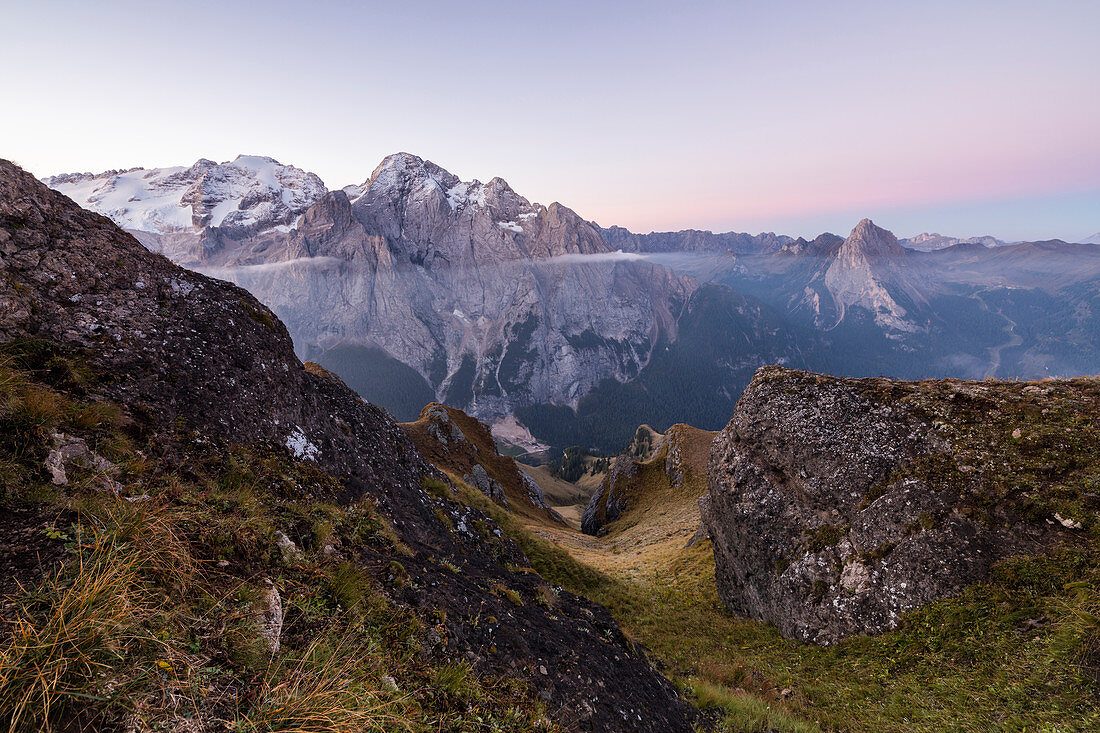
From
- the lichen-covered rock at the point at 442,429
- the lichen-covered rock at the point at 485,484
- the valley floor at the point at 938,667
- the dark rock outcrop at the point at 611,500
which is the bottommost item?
the dark rock outcrop at the point at 611,500

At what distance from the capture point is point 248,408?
1192 centimetres

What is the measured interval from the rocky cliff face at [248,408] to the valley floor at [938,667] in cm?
425

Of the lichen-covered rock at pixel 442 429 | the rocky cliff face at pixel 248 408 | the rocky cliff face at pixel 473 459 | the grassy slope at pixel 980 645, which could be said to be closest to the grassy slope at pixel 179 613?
the rocky cliff face at pixel 248 408

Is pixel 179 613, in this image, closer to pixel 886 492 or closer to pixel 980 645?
pixel 980 645

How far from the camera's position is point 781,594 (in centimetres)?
1639

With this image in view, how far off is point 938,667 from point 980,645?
1212 mm

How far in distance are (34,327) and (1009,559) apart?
85.7 feet

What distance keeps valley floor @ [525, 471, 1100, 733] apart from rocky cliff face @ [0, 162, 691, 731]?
4.25 metres

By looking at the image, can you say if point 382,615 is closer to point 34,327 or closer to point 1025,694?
point 34,327

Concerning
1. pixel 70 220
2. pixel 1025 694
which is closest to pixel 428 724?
pixel 1025 694

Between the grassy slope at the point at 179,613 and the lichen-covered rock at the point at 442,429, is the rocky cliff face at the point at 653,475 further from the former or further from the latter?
the grassy slope at the point at 179,613

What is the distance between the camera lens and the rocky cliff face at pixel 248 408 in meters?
7.61

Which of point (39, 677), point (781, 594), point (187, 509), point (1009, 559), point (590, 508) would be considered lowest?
point (590, 508)

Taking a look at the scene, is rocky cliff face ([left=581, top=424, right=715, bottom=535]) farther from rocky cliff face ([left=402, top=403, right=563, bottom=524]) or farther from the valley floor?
the valley floor
